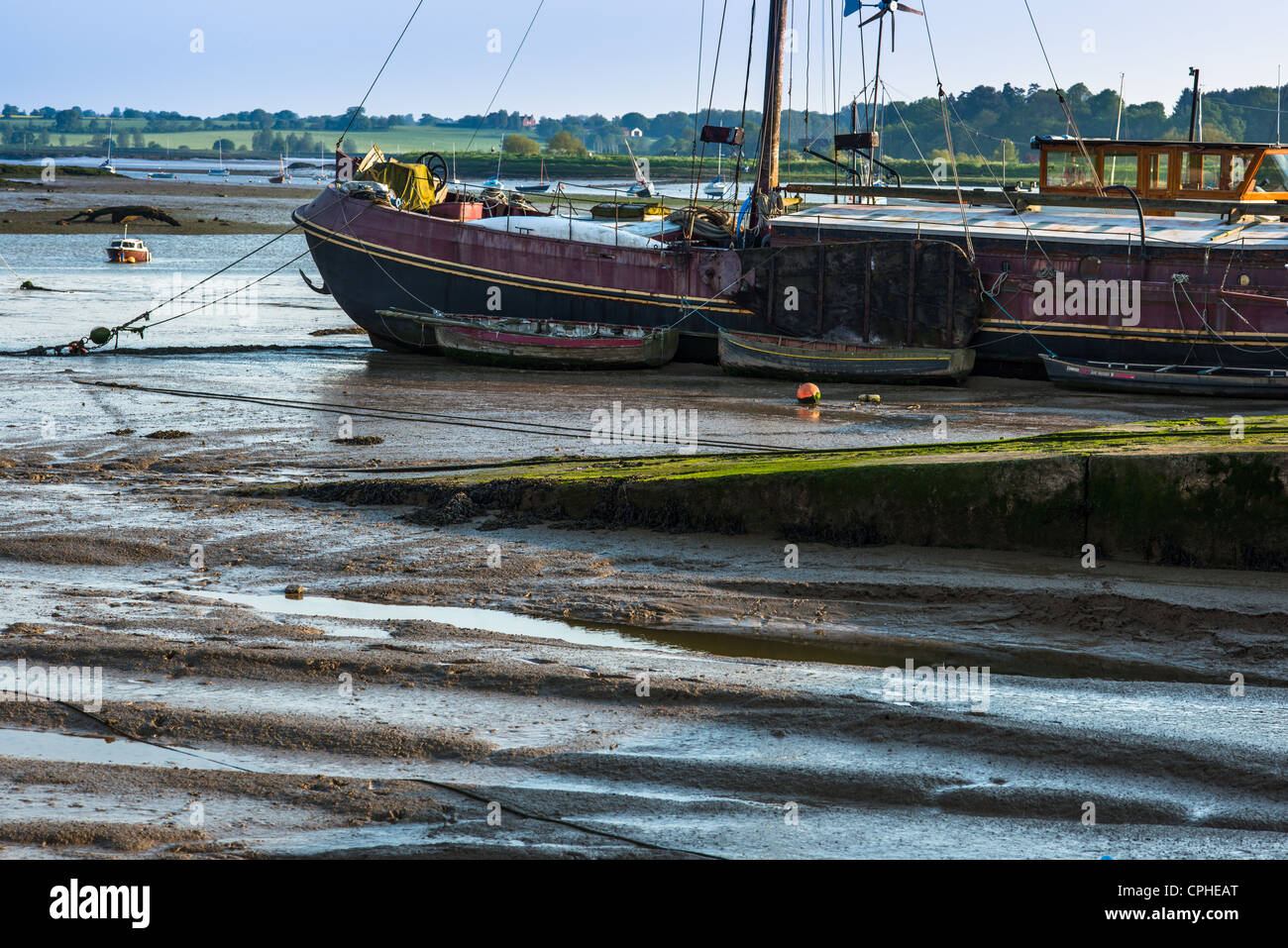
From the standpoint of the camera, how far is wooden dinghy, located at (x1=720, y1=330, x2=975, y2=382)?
77.1 feet

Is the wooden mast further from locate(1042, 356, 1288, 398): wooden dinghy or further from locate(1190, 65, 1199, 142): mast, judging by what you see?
locate(1190, 65, 1199, 142): mast

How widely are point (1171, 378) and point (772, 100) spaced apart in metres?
9.65

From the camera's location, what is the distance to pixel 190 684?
7.26 m

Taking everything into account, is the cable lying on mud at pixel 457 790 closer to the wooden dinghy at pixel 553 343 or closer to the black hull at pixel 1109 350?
the wooden dinghy at pixel 553 343

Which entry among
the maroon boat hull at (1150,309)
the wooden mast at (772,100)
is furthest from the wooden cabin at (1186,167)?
the wooden mast at (772,100)

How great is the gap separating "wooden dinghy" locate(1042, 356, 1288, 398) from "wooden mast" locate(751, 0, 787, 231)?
23.1ft

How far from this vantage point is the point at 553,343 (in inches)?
1009

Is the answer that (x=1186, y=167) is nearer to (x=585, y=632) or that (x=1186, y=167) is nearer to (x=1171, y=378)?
(x=1171, y=378)

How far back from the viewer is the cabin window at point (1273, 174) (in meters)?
25.1

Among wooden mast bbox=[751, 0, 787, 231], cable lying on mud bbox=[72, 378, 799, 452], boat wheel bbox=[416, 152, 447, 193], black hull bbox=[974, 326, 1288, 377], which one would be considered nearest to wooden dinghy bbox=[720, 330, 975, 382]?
black hull bbox=[974, 326, 1288, 377]

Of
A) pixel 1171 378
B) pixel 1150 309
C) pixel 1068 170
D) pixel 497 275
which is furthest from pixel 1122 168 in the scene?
pixel 497 275

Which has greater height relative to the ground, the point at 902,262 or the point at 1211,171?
the point at 1211,171
